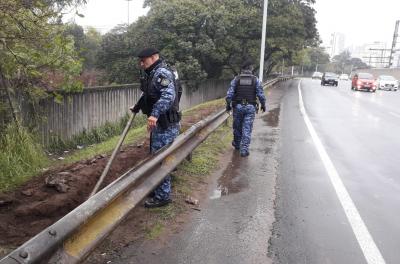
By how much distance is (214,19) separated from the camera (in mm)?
29516

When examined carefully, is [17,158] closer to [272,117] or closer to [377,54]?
[272,117]

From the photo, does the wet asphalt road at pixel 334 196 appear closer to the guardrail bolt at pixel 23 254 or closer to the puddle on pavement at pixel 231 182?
the puddle on pavement at pixel 231 182

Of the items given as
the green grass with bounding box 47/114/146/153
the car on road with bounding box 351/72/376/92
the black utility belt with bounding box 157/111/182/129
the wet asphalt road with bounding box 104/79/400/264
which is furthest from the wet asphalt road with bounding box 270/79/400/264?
the car on road with bounding box 351/72/376/92

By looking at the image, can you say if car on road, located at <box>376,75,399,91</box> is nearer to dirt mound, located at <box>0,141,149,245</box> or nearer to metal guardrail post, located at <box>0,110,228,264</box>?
dirt mound, located at <box>0,141,149,245</box>

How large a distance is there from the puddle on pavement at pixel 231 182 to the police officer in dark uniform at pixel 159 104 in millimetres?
907

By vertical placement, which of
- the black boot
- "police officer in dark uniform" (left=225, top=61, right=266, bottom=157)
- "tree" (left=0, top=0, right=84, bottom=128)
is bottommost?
the black boot

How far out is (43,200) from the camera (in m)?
4.68

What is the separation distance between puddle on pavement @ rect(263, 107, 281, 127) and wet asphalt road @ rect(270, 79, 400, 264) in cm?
126

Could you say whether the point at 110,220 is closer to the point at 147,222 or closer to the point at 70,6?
the point at 147,222

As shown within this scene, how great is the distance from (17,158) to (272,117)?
31.3 ft

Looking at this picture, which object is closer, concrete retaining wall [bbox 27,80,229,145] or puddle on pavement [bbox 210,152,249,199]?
puddle on pavement [bbox 210,152,249,199]

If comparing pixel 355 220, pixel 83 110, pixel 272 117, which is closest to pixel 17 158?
pixel 355 220

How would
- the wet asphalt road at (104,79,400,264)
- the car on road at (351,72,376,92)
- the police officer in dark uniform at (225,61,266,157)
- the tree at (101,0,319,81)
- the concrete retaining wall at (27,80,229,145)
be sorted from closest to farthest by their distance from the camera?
the wet asphalt road at (104,79,400,264) → the police officer in dark uniform at (225,61,266,157) → the concrete retaining wall at (27,80,229,145) → the tree at (101,0,319,81) → the car on road at (351,72,376,92)

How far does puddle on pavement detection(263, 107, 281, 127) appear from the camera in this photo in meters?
13.1
